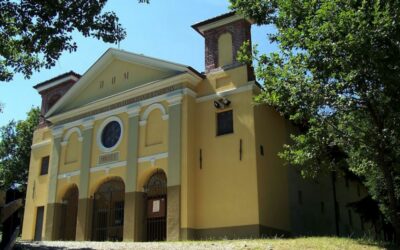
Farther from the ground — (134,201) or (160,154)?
(160,154)

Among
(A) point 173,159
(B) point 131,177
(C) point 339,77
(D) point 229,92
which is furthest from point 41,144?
(C) point 339,77

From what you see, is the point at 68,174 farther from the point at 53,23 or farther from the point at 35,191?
the point at 53,23

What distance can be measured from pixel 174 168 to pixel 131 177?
8.45 ft

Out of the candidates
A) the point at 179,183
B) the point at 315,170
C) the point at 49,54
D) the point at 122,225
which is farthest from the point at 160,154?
the point at 49,54

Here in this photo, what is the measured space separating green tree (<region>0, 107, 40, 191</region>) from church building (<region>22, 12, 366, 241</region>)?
34.6 feet

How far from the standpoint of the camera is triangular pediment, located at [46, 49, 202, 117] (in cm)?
2325

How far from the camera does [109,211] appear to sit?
2353 centimetres

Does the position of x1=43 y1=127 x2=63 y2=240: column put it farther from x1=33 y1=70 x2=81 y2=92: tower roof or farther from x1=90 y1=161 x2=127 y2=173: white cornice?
x1=33 y1=70 x2=81 y2=92: tower roof

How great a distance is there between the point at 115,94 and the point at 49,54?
11148mm

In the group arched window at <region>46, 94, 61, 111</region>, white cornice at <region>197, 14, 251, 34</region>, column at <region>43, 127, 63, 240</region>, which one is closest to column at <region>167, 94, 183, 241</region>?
white cornice at <region>197, 14, 251, 34</region>

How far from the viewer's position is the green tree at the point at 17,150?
121ft

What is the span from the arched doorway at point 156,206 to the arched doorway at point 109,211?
1.55 m

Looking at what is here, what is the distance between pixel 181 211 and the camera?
66.6ft

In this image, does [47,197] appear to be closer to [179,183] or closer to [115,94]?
[115,94]
